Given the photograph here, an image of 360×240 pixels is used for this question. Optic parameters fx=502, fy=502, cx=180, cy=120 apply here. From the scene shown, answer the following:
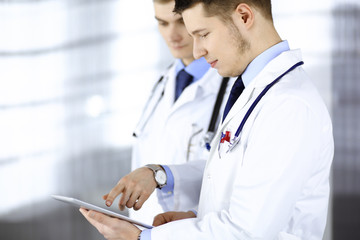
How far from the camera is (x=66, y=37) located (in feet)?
11.5

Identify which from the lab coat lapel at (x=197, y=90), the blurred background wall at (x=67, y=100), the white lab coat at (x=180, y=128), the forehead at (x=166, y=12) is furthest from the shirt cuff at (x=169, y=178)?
the blurred background wall at (x=67, y=100)

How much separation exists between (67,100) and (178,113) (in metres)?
1.87

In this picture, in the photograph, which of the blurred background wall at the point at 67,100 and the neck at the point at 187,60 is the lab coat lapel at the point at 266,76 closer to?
the neck at the point at 187,60

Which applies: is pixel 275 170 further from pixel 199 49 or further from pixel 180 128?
pixel 180 128

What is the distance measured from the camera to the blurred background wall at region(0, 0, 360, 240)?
11.2 ft

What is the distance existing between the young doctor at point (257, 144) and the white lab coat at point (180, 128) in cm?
44

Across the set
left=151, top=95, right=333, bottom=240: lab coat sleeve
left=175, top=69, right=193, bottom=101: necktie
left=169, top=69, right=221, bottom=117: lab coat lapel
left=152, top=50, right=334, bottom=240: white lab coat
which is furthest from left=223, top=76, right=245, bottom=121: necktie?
left=175, top=69, right=193, bottom=101: necktie

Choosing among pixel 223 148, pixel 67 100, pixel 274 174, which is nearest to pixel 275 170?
pixel 274 174

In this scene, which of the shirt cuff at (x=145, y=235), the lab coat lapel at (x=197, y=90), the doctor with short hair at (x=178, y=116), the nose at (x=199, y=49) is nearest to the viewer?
the shirt cuff at (x=145, y=235)

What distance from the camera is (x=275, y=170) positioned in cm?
102

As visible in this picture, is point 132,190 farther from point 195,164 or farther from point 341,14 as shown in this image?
point 341,14

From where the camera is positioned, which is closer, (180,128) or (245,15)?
(245,15)

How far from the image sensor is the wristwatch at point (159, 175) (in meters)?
1.47

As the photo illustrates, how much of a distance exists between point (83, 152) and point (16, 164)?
0.49 m
